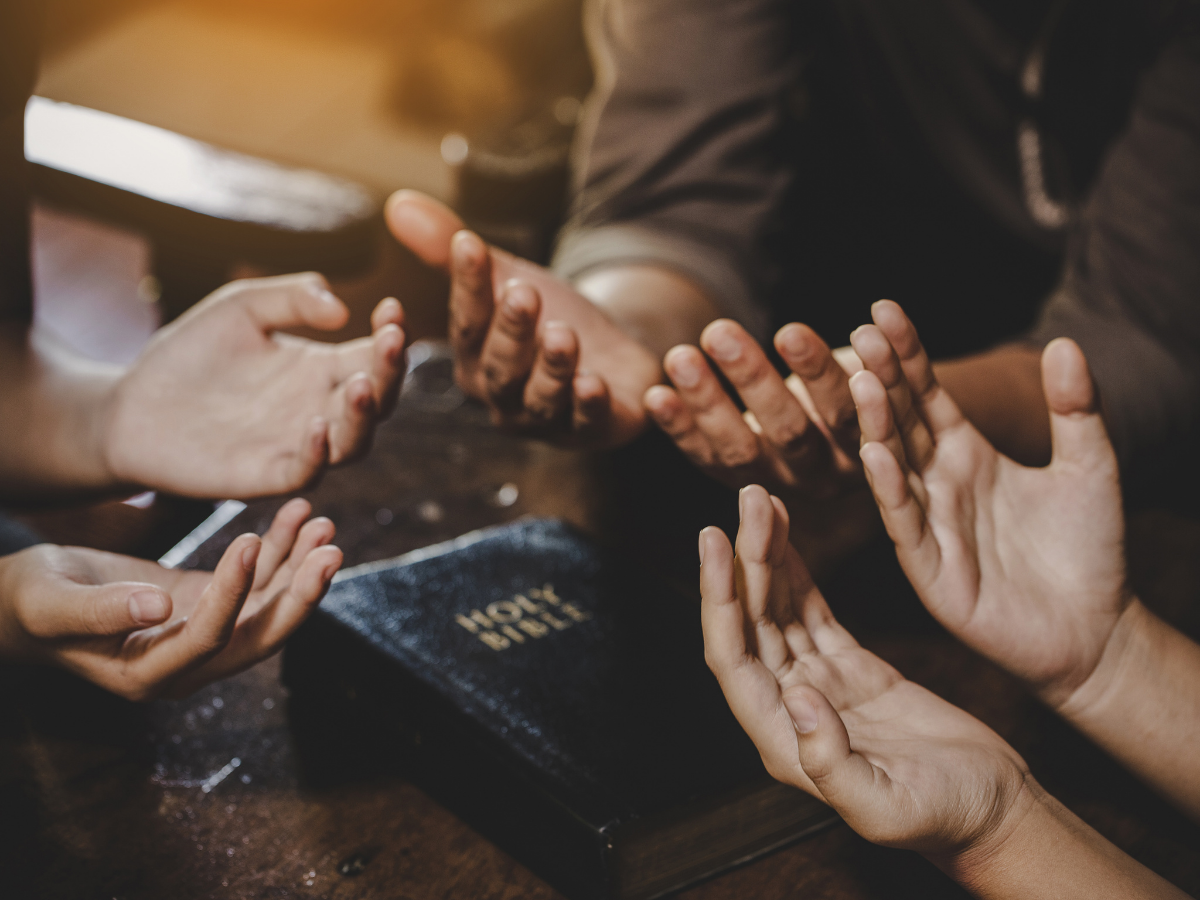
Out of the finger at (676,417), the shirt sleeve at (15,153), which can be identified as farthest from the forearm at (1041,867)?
the shirt sleeve at (15,153)

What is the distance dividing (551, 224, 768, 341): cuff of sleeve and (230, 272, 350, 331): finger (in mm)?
372

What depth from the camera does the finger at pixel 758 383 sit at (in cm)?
60

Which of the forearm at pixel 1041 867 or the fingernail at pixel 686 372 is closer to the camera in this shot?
the forearm at pixel 1041 867

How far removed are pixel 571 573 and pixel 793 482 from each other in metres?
0.19

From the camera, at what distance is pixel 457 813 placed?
498mm

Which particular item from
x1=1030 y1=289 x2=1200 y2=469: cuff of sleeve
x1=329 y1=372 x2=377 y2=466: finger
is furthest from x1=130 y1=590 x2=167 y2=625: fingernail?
x1=1030 y1=289 x2=1200 y2=469: cuff of sleeve

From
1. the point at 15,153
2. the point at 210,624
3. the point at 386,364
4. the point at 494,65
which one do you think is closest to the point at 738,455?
the point at 386,364

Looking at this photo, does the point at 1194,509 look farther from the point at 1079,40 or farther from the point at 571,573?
the point at 571,573

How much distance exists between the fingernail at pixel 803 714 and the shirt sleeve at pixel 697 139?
0.70m

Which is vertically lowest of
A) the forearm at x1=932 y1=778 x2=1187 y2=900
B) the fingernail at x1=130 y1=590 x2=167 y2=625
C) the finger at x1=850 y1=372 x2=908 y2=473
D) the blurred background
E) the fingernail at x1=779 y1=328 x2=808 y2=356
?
the blurred background

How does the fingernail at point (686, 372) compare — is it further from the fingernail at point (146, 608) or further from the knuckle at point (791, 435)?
the fingernail at point (146, 608)

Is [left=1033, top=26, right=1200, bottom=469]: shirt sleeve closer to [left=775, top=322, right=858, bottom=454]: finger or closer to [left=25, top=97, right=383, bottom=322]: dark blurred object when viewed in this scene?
[left=775, top=322, right=858, bottom=454]: finger

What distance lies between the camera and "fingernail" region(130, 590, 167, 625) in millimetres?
431

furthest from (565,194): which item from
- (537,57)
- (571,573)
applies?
(571,573)
